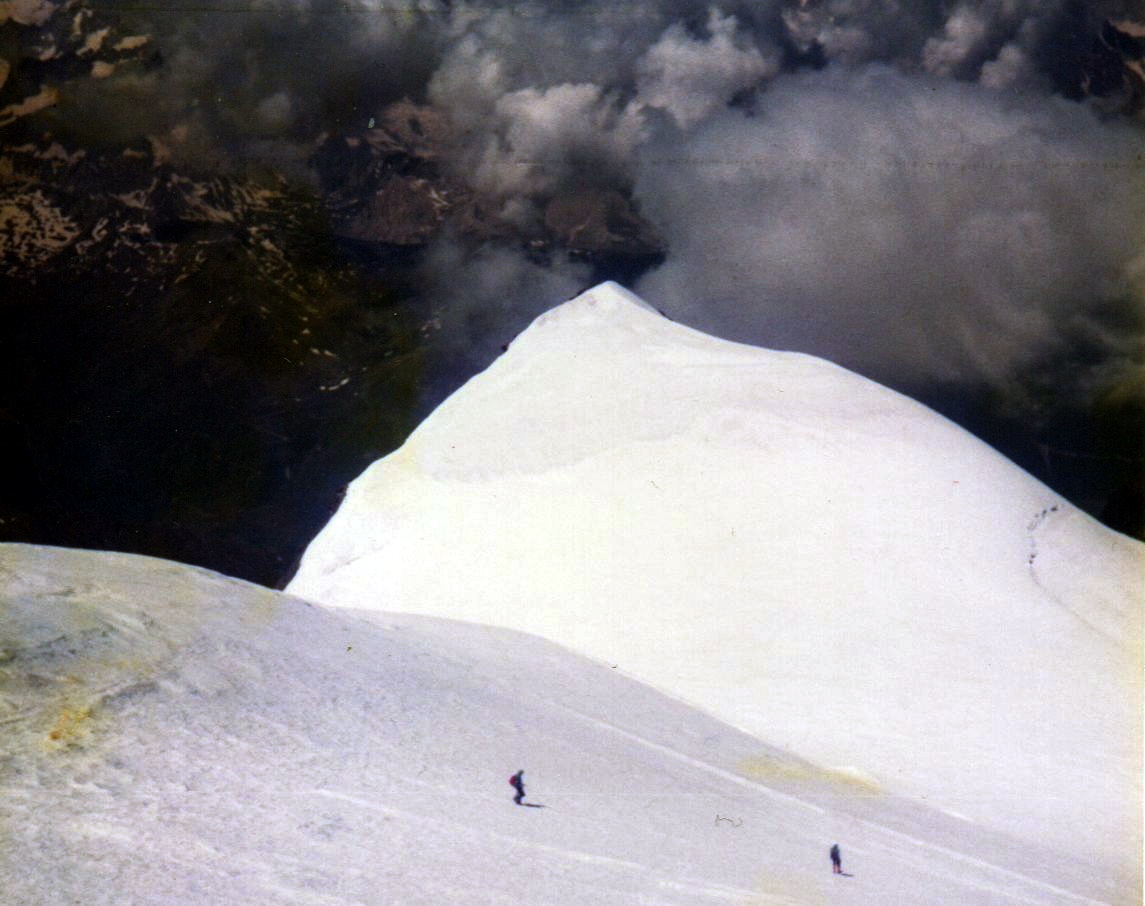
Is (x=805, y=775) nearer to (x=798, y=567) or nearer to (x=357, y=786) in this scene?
(x=798, y=567)

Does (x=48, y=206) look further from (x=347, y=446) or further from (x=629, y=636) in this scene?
(x=629, y=636)

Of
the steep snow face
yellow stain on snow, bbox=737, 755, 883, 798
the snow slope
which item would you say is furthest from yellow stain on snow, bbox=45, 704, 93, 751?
the steep snow face

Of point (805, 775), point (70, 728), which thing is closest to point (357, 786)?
point (70, 728)

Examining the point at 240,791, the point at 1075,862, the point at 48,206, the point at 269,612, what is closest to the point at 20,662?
the point at 240,791

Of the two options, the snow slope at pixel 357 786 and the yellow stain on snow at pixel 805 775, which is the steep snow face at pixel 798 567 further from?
the snow slope at pixel 357 786

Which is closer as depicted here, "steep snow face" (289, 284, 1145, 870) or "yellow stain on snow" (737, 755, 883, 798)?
"yellow stain on snow" (737, 755, 883, 798)

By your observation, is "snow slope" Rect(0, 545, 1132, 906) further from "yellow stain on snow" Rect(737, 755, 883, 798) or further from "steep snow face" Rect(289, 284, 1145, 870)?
"steep snow face" Rect(289, 284, 1145, 870)

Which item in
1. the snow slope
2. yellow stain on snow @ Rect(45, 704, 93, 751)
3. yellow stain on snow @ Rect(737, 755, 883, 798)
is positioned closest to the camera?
the snow slope

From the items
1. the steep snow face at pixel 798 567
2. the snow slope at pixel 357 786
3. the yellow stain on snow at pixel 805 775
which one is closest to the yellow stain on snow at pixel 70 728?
the snow slope at pixel 357 786
